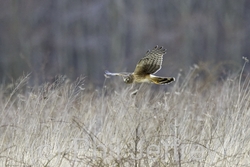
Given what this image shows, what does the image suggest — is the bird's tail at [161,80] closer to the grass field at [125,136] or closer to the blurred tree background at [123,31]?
the grass field at [125,136]

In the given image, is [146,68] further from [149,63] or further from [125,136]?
[125,136]

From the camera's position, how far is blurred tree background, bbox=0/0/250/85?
2702cm

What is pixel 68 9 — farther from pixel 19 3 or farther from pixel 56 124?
pixel 56 124

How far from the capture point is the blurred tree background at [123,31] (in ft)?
88.6

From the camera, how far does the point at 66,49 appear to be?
29047 mm

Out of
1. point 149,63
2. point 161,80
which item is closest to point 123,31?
point 149,63

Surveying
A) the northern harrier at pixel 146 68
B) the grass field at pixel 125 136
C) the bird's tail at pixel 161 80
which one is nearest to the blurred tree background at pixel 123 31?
the grass field at pixel 125 136

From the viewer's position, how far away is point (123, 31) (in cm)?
2722

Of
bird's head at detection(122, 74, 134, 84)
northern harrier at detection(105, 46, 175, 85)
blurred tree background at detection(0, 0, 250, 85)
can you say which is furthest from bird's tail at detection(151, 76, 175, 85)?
blurred tree background at detection(0, 0, 250, 85)

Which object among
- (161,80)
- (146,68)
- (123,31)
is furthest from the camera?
(123,31)

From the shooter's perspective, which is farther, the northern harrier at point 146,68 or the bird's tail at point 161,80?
the northern harrier at point 146,68

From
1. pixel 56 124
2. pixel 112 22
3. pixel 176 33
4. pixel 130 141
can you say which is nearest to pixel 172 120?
pixel 130 141

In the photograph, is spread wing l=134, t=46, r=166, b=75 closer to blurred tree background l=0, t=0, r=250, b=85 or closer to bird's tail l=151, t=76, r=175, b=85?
bird's tail l=151, t=76, r=175, b=85

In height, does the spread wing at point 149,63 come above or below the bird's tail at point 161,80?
above
